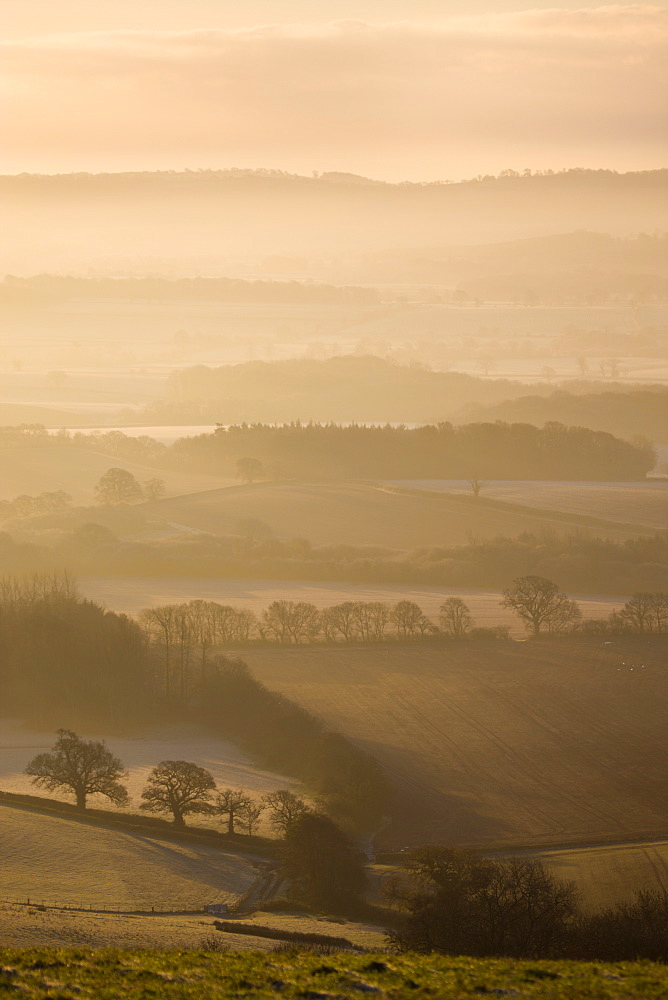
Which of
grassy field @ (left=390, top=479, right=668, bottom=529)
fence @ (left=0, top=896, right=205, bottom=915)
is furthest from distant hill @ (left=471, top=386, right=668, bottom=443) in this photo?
fence @ (left=0, top=896, right=205, bottom=915)

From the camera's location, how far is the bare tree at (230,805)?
20688 mm

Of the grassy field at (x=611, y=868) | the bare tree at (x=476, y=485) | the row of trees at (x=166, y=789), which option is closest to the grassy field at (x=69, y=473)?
the bare tree at (x=476, y=485)

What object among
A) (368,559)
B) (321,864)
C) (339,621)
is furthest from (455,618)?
(321,864)

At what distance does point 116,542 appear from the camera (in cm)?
4631

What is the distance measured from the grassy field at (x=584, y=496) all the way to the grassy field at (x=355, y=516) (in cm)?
188

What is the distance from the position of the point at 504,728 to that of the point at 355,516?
91.5 ft

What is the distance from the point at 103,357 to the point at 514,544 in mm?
89308

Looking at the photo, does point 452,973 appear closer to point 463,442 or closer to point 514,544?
point 514,544

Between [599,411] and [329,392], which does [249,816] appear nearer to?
[599,411]

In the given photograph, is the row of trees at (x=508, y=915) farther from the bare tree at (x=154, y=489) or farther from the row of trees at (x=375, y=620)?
the bare tree at (x=154, y=489)

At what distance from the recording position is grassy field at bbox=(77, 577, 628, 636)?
37156 mm

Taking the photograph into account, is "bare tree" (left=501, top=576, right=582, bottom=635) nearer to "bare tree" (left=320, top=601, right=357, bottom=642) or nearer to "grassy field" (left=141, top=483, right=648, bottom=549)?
"bare tree" (left=320, top=601, right=357, bottom=642)

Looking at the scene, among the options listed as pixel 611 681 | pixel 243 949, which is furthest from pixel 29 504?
pixel 243 949

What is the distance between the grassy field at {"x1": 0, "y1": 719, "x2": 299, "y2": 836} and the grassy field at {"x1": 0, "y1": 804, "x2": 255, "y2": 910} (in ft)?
5.00
